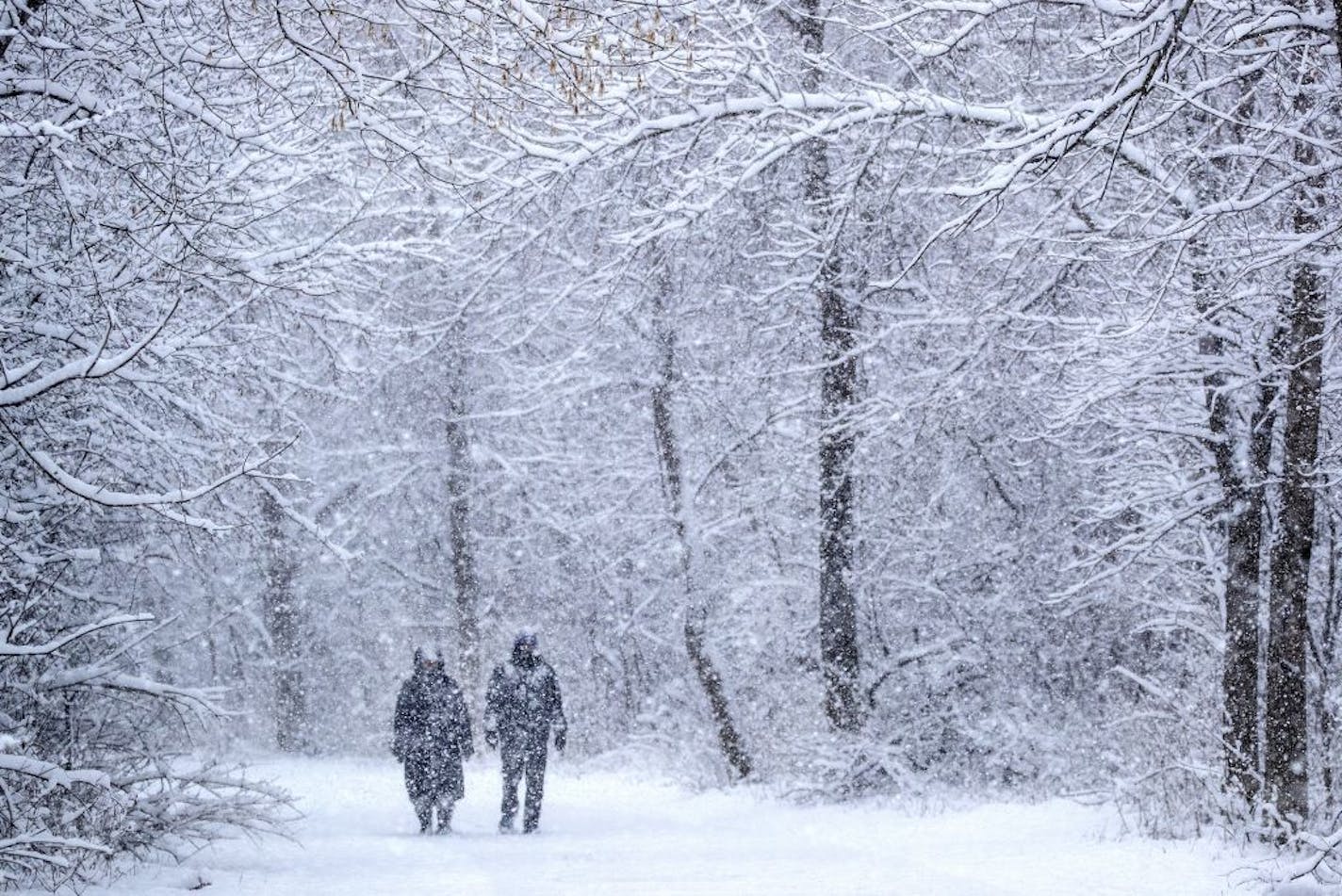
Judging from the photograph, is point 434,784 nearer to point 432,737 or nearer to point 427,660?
point 432,737

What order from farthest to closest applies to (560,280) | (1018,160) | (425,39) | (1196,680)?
(560,280) < (1196,680) < (425,39) < (1018,160)

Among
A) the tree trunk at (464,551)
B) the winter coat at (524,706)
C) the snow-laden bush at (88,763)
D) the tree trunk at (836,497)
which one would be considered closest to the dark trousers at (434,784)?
the winter coat at (524,706)

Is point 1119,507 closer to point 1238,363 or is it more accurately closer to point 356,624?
point 1238,363

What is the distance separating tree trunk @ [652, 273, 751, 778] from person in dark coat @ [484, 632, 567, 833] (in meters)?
3.83

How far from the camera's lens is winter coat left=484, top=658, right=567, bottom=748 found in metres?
12.7

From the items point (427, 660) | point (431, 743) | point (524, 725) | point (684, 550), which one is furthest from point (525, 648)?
point (684, 550)

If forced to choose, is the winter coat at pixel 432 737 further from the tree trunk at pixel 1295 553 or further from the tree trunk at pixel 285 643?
the tree trunk at pixel 285 643

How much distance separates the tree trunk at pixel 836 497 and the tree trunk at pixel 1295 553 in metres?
5.64

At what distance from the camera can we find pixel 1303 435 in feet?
28.8

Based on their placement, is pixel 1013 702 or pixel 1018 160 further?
pixel 1013 702

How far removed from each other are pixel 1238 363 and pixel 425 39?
6.16 m

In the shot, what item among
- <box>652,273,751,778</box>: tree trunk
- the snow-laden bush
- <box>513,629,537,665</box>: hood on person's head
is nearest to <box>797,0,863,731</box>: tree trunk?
<box>652,273,751,778</box>: tree trunk

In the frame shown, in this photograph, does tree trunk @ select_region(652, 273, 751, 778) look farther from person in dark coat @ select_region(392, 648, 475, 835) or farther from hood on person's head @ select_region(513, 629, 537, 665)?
person in dark coat @ select_region(392, 648, 475, 835)

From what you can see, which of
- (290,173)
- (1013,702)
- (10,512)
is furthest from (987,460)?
(10,512)
